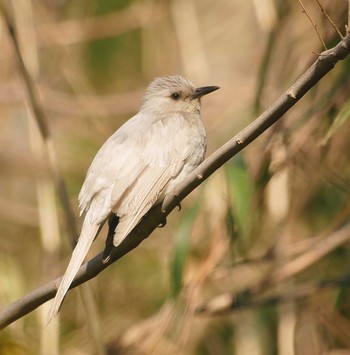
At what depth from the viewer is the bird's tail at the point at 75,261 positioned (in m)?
3.33

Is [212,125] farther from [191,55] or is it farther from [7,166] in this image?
[7,166]

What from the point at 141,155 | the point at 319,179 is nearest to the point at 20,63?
the point at 141,155

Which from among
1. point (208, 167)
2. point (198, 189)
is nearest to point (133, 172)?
point (208, 167)

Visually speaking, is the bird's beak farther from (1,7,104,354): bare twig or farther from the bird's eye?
(1,7,104,354): bare twig

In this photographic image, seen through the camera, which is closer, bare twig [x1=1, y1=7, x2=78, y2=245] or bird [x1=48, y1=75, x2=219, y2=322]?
bird [x1=48, y1=75, x2=219, y2=322]

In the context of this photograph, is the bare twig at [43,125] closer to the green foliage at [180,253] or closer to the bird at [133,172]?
the bird at [133,172]

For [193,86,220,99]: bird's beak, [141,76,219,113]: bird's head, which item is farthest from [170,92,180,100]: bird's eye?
[193,86,220,99]: bird's beak

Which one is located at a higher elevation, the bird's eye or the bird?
the bird's eye

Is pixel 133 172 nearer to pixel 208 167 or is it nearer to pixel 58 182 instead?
pixel 58 182

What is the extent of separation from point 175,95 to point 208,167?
81.1 inches

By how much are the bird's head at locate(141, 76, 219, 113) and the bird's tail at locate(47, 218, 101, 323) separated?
126cm

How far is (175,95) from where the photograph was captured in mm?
5125

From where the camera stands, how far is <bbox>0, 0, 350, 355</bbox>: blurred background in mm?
4945

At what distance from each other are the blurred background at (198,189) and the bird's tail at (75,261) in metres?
0.38
